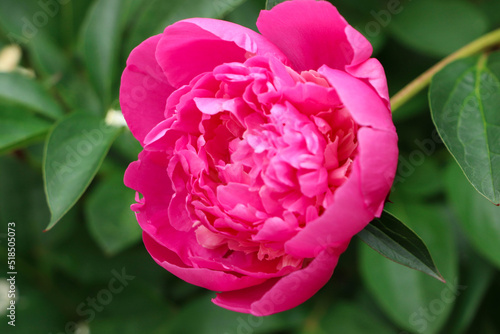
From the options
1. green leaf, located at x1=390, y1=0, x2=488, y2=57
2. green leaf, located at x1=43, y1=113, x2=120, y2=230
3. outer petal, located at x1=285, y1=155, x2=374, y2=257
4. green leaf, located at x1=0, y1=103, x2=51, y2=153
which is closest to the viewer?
outer petal, located at x1=285, y1=155, x2=374, y2=257

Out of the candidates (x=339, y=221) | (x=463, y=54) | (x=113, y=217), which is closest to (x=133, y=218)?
(x=113, y=217)

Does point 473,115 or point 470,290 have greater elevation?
point 473,115

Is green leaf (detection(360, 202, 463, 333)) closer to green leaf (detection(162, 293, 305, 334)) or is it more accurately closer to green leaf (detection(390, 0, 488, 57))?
green leaf (detection(162, 293, 305, 334))

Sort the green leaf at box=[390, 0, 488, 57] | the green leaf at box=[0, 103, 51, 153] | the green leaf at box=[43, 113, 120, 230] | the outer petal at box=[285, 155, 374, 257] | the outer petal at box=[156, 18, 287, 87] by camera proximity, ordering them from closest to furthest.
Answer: the outer petal at box=[285, 155, 374, 257], the outer petal at box=[156, 18, 287, 87], the green leaf at box=[43, 113, 120, 230], the green leaf at box=[0, 103, 51, 153], the green leaf at box=[390, 0, 488, 57]

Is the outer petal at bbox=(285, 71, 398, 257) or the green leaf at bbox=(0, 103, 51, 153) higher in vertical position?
the outer petal at bbox=(285, 71, 398, 257)

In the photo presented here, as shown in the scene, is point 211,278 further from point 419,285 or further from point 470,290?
point 470,290

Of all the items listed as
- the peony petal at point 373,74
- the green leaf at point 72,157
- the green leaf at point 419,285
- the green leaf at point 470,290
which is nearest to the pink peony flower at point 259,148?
the peony petal at point 373,74

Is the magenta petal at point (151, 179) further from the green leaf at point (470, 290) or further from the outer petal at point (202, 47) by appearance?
the green leaf at point (470, 290)

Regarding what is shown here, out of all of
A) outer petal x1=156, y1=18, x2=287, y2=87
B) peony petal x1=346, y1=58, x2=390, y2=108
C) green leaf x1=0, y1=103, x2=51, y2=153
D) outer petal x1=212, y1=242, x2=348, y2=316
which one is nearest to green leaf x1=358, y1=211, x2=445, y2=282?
outer petal x1=212, y1=242, x2=348, y2=316
